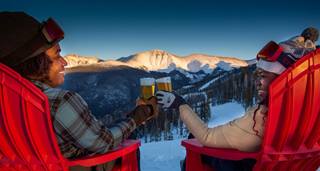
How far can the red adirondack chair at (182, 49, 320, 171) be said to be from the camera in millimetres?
1786

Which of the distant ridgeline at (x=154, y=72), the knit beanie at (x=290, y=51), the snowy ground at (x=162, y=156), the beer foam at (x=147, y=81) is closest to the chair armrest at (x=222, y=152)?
the knit beanie at (x=290, y=51)

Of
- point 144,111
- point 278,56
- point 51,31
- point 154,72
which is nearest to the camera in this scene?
point 51,31

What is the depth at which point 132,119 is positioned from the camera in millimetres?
2320

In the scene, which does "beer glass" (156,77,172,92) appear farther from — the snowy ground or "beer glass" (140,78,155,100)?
the snowy ground

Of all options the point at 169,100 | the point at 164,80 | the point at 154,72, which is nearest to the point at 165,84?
the point at 164,80

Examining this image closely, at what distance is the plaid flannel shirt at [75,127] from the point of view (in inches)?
72.3

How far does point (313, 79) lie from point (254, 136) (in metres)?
0.43

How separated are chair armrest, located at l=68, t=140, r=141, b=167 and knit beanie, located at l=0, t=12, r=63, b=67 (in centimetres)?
57

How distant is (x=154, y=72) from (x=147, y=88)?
31.5 metres

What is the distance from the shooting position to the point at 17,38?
1.79m

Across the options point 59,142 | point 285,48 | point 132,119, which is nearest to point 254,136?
point 285,48

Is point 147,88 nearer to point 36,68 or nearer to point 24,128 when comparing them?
point 36,68

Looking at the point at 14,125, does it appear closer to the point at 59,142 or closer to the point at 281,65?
the point at 59,142

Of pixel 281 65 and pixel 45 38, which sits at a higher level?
pixel 45 38
